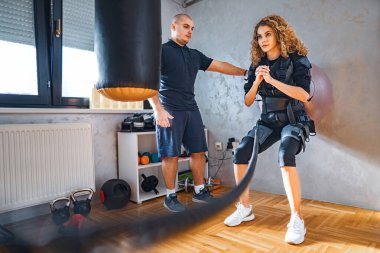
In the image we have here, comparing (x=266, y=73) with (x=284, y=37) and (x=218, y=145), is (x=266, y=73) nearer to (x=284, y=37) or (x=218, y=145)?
(x=284, y=37)

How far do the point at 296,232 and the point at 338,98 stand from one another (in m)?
1.20

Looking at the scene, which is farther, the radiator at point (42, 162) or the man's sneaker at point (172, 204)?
the man's sneaker at point (172, 204)

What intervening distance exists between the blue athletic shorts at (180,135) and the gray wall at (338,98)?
76 cm

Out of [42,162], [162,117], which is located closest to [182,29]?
[162,117]

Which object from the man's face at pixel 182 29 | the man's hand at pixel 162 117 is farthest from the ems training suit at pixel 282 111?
the man's face at pixel 182 29

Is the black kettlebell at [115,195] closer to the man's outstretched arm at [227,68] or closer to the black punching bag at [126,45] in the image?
the man's outstretched arm at [227,68]

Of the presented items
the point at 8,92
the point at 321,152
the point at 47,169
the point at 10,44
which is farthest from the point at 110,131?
the point at 321,152

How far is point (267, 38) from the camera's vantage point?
1.78m

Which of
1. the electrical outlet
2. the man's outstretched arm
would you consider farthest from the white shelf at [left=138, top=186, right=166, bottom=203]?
the man's outstretched arm

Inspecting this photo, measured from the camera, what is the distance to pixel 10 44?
6.79ft

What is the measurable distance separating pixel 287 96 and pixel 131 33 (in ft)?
3.97

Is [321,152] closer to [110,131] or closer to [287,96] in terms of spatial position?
[287,96]

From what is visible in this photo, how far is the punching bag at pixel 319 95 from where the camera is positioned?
215 centimetres

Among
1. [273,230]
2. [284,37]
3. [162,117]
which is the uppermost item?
[284,37]
